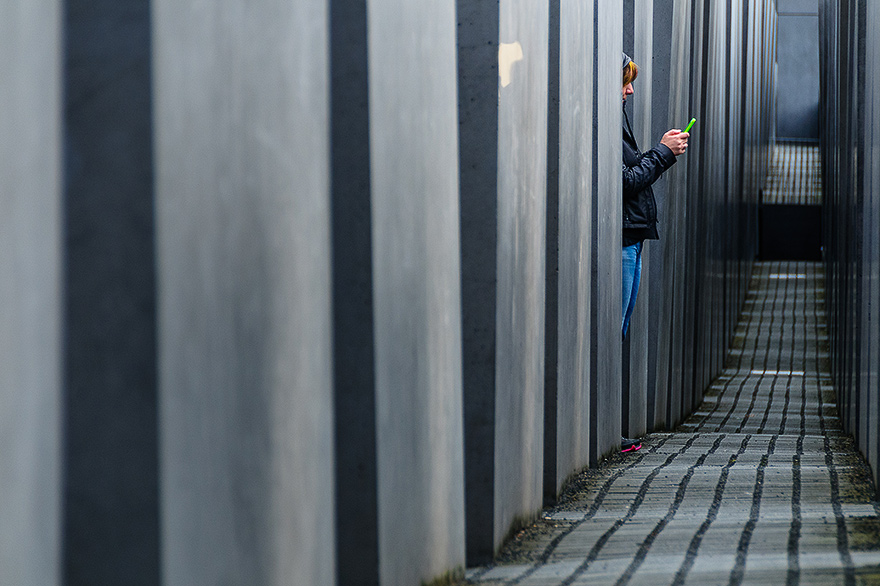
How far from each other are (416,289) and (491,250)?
1.62ft

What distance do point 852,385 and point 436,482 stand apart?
4093 millimetres

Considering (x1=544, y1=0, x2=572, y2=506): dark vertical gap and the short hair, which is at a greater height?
the short hair

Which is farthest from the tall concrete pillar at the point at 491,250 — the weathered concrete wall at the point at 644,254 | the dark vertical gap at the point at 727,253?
the dark vertical gap at the point at 727,253

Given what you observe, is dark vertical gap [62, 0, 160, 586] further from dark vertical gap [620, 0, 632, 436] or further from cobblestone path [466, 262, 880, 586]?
dark vertical gap [620, 0, 632, 436]

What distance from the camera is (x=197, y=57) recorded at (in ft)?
4.90

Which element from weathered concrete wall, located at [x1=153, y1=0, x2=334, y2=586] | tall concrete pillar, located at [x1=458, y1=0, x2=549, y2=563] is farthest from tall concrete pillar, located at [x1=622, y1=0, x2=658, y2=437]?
weathered concrete wall, located at [x1=153, y1=0, x2=334, y2=586]

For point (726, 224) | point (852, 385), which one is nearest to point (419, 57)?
point (852, 385)

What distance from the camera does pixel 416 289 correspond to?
2.45 meters

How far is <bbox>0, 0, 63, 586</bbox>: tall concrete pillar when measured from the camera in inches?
47.7

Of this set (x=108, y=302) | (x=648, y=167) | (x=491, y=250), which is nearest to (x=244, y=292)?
(x=108, y=302)

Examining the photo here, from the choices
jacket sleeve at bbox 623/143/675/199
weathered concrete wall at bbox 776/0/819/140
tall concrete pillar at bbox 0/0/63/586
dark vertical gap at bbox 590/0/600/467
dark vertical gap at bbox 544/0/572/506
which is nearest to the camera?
tall concrete pillar at bbox 0/0/63/586

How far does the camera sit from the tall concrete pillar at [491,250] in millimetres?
2877

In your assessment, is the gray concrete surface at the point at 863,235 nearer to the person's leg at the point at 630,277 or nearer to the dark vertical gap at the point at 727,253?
the person's leg at the point at 630,277

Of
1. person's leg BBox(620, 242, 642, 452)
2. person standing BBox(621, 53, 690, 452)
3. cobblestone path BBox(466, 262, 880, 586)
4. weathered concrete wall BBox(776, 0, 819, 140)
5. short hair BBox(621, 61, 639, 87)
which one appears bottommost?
cobblestone path BBox(466, 262, 880, 586)
